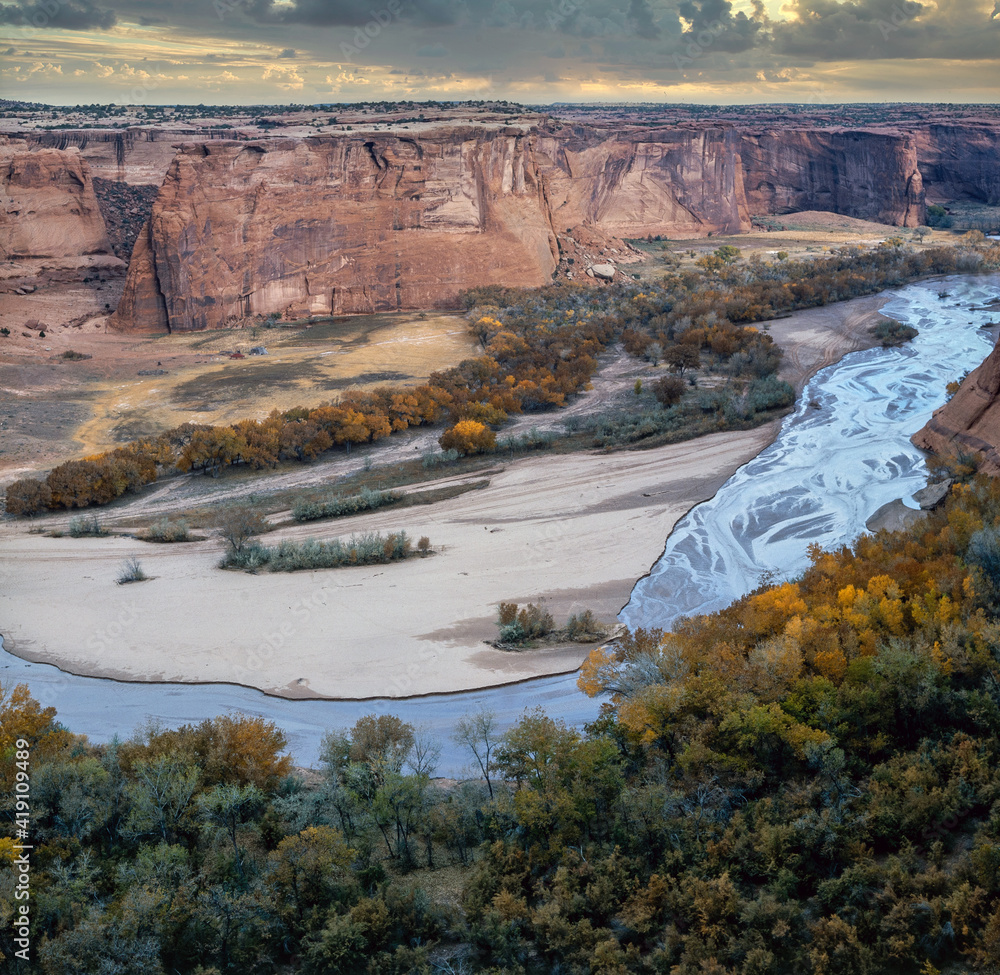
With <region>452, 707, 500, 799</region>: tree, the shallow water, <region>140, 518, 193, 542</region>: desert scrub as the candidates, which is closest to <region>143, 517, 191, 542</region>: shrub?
<region>140, 518, 193, 542</region>: desert scrub

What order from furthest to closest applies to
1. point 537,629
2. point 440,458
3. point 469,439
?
point 469,439 < point 440,458 < point 537,629

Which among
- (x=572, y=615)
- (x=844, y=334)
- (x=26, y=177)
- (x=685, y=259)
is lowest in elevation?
(x=572, y=615)

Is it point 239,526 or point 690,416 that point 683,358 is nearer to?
point 690,416

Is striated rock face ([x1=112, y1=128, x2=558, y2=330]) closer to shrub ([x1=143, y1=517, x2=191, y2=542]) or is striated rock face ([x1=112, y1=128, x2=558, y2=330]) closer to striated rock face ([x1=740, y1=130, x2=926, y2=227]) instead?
shrub ([x1=143, y1=517, x2=191, y2=542])

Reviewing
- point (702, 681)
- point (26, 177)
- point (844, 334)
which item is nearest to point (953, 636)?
point (702, 681)

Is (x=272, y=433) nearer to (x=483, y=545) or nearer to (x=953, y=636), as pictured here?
(x=483, y=545)

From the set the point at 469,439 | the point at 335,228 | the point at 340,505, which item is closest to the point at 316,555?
the point at 340,505
